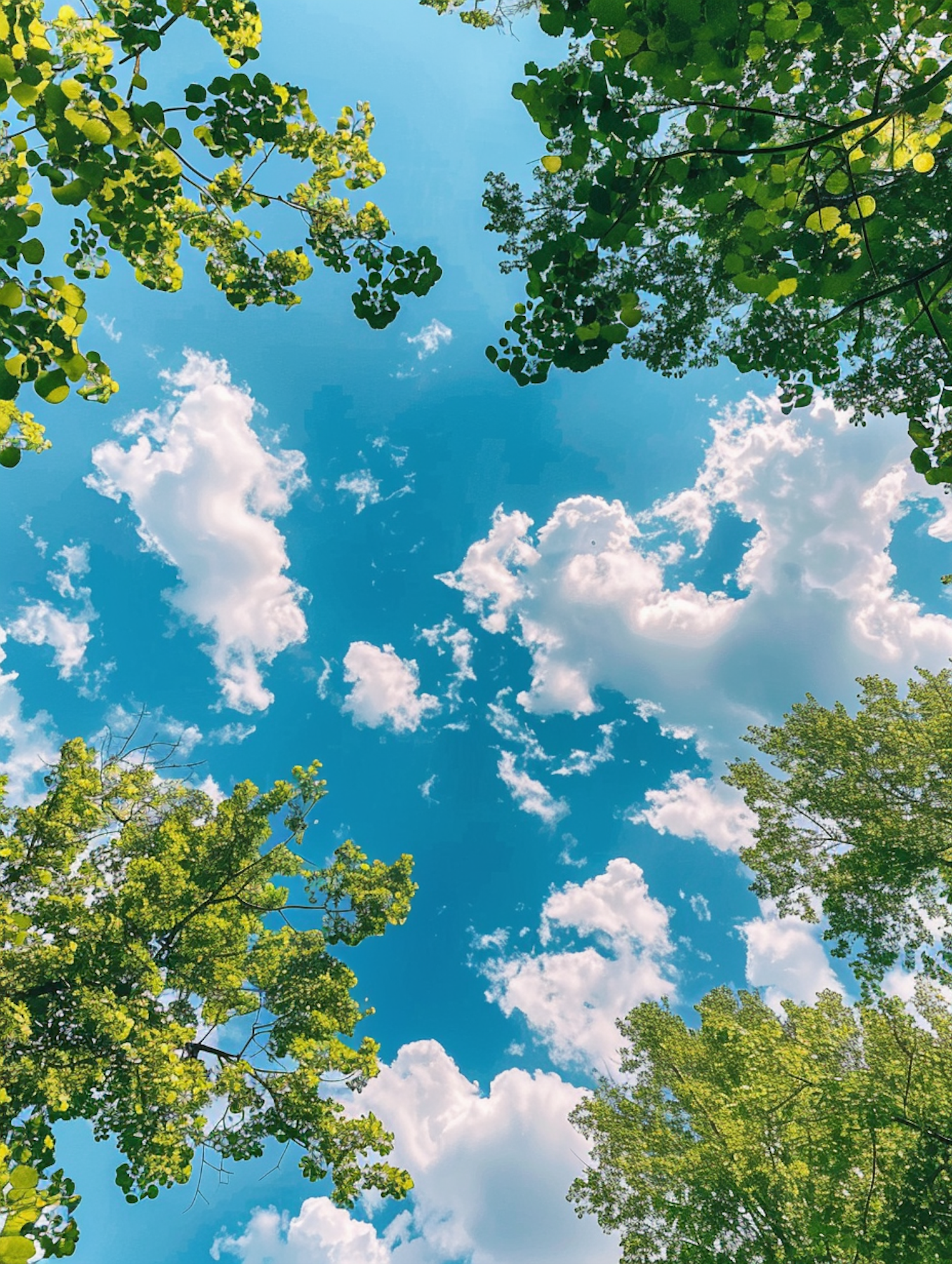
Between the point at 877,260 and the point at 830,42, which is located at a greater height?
the point at 830,42

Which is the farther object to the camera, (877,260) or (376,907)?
(376,907)

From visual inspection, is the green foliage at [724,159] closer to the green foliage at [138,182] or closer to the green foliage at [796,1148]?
the green foliage at [138,182]

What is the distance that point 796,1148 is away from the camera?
906 centimetres

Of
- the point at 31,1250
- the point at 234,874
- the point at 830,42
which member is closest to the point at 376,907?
the point at 234,874

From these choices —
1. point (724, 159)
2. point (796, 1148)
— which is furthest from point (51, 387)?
point (796, 1148)

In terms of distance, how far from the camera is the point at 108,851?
9719 mm

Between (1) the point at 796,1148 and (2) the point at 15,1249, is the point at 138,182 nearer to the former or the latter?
(2) the point at 15,1249

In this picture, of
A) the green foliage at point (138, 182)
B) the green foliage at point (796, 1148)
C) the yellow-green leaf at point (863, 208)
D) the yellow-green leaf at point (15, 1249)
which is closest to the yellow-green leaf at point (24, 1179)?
the yellow-green leaf at point (15, 1249)

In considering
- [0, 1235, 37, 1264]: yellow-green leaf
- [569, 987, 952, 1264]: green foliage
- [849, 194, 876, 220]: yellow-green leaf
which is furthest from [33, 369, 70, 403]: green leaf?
[569, 987, 952, 1264]: green foliage

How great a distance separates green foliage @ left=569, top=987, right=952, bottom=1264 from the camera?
7.34m

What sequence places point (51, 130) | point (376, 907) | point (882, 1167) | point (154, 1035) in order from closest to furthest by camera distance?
point (51, 130) → point (154, 1035) → point (882, 1167) → point (376, 907)

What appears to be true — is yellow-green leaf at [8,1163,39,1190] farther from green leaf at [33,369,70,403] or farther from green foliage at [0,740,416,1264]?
green foliage at [0,740,416,1264]

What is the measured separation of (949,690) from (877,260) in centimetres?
1229

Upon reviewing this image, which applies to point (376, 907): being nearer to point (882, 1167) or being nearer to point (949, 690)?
point (882, 1167)
